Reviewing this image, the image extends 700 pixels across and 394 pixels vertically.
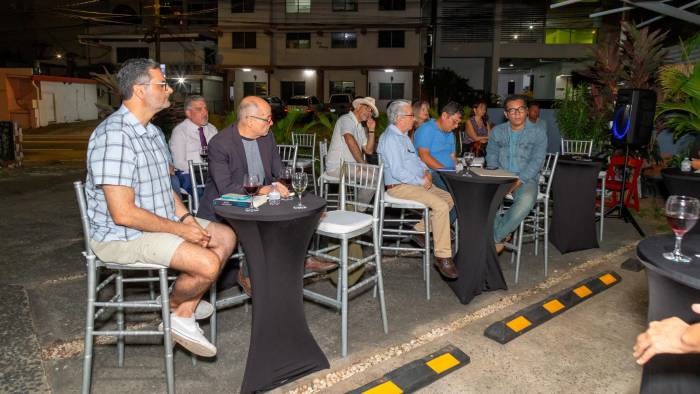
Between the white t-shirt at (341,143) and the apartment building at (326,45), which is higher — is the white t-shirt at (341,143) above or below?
below

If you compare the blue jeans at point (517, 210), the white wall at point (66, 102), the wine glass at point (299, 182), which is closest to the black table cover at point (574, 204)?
the blue jeans at point (517, 210)

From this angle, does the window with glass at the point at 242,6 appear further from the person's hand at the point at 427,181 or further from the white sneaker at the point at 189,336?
the white sneaker at the point at 189,336

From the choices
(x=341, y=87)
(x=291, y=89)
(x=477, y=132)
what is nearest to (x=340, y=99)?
(x=341, y=87)

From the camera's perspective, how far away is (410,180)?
4.28 metres

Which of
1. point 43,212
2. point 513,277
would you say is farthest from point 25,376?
point 43,212

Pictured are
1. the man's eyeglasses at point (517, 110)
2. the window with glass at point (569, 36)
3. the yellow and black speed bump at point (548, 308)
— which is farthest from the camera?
the window with glass at point (569, 36)

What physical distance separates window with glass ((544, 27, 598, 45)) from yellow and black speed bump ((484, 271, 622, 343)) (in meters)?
25.6

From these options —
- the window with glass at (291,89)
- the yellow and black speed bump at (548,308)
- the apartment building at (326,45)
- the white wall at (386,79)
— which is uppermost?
the apartment building at (326,45)

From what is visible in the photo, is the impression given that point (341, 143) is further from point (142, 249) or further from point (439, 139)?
point (142, 249)

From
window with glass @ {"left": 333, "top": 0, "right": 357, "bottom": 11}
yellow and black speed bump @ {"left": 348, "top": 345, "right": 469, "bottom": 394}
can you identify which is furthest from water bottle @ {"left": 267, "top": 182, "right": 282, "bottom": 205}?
window with glass @ {"left": 333, "top": 0, "right": 357, "bottom": 11}

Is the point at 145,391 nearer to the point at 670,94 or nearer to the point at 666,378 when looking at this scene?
the point at 666,378

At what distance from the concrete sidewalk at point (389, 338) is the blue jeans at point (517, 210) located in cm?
44

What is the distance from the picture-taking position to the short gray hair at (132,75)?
2.67m

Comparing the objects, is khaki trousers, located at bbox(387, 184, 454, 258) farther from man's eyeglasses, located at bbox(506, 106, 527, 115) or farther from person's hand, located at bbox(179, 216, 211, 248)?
person's hand, located at bbox(179, 216, 211, 248)
